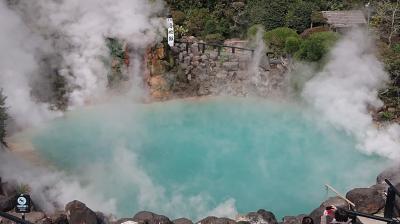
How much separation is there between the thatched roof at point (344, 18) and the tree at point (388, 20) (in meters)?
1.09

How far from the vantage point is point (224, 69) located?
17391 millimetres

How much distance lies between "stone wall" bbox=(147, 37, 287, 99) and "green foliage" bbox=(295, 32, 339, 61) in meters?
0.86

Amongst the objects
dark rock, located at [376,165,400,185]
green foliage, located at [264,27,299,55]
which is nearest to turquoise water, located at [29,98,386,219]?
dark rock, located at [376,165,400,185]

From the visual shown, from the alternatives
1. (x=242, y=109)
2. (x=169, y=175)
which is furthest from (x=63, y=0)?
(x=169, y=175)

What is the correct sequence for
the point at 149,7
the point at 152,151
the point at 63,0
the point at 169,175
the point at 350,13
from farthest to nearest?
the point at 350,13, the point at 149,7, the point at 63,0, the point at 152,151, the point at 169,175

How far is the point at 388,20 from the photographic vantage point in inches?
705

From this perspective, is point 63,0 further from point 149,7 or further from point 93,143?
point 93,143

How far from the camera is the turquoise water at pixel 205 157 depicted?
1007 cm

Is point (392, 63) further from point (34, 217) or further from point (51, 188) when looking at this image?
point (34, 217)

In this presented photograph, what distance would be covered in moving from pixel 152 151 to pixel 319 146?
3808mm

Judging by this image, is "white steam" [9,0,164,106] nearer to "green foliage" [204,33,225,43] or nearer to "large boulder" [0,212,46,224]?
"green foliage" [204,33,225,43]

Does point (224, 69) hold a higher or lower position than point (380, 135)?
higher

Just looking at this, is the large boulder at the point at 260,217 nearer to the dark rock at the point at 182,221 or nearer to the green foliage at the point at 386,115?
the dark rock at the point at 182,221

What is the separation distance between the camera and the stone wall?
1661cm
